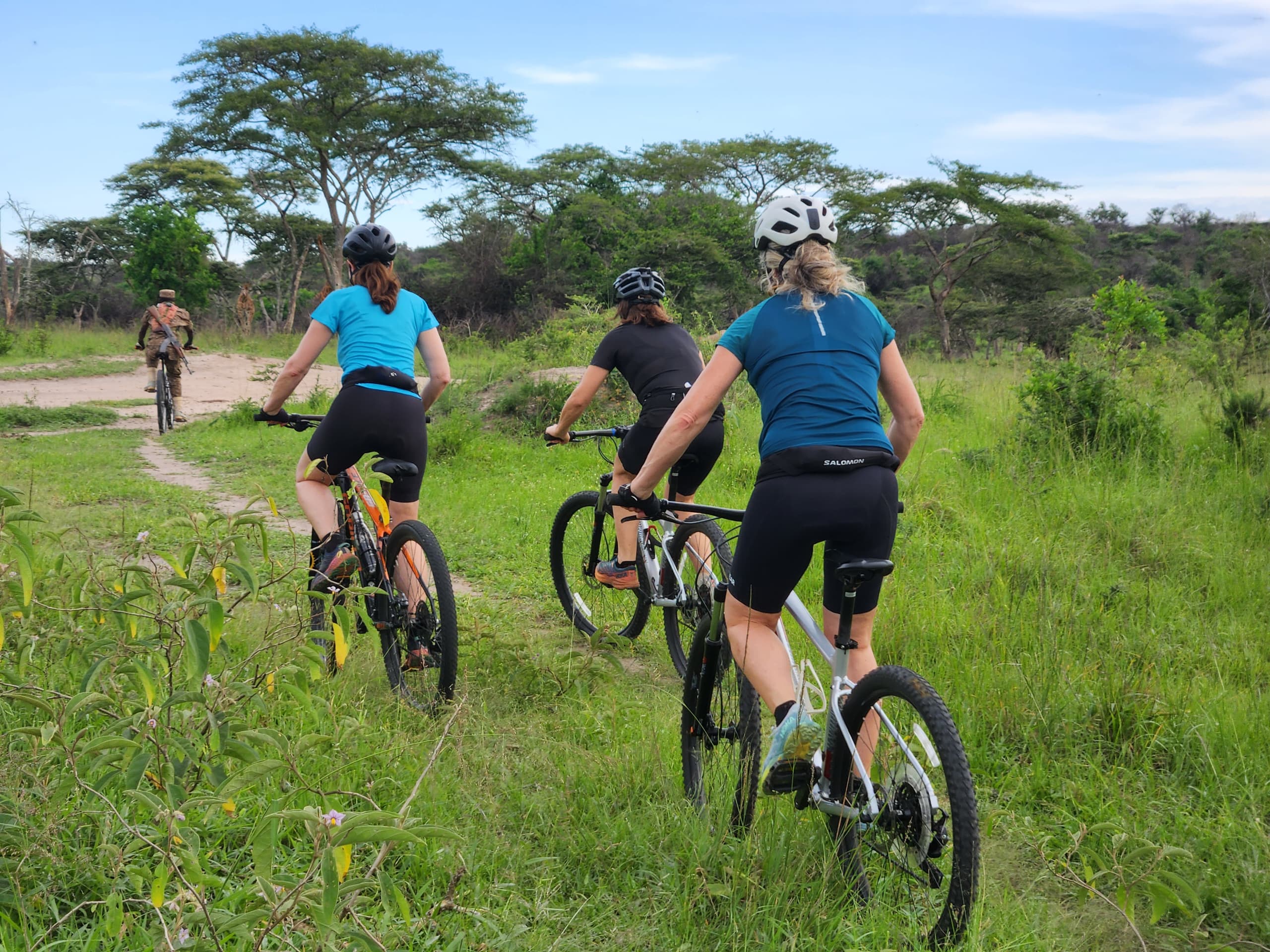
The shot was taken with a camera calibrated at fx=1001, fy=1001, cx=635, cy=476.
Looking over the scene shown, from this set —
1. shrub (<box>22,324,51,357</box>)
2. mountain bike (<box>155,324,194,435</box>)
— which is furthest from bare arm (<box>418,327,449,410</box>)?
shrub (<box>22,324,51,357</box>)

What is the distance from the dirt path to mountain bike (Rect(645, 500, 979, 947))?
134 inches

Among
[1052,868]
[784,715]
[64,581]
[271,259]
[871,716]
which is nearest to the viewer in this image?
[871,716]

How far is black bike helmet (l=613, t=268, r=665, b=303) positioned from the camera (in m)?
5.00

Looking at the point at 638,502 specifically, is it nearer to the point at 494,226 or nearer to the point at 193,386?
the point at 193,386

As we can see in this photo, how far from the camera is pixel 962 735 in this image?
3854 millimetres

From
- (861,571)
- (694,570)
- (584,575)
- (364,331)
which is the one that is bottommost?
(584,575)

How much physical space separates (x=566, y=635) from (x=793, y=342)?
3045 mm

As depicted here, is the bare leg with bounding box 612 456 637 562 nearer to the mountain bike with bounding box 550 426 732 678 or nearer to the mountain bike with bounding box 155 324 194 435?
the mountain bike with bounding box 550 426 732 678

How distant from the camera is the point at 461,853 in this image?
8.98 feet

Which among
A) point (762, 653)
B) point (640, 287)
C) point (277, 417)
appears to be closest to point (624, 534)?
point (640, 287)

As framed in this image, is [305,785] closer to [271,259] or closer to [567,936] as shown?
[567,936]

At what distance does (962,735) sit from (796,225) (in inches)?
82.8

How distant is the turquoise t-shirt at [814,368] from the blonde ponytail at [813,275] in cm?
3

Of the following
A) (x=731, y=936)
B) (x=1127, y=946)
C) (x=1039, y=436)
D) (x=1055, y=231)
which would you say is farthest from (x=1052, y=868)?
(x=1055, y=231)
